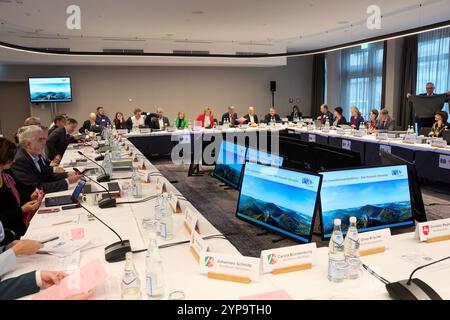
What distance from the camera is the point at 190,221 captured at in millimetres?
2033

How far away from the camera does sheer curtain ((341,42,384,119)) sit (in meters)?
10.2

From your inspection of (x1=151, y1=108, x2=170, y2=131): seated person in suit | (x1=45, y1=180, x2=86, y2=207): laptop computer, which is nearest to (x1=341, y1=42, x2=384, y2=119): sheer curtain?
(x1=151, y1=108, x2=170, y2=131): seated person in suit

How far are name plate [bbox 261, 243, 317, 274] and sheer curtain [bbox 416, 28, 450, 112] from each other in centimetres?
848

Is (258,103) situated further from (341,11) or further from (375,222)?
(375,222)

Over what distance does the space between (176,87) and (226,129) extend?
399 cm

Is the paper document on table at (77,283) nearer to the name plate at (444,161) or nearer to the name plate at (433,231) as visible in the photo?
the name plate at (433,231)

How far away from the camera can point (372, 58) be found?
1040 cm

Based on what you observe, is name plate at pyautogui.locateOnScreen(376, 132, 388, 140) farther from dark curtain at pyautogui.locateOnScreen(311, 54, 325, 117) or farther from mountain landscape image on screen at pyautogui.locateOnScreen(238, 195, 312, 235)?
dark curtain at pyautogui.locateOnScreen(311, 54, 325, 117)

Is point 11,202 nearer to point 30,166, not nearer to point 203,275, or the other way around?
point 30,166

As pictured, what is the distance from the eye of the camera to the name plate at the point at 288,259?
1490 millimetres

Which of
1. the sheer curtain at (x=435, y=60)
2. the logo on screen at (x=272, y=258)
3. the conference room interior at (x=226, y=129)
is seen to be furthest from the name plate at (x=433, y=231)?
the sheer curtain at (x=435, y=60)
